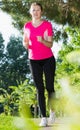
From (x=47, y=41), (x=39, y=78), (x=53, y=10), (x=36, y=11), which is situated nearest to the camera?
(x=47, y=41)

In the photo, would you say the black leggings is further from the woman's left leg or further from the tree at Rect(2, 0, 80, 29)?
the tree at Rect(2, 0, 80, 29)

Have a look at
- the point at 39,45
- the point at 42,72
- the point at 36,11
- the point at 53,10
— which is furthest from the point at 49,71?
the point at 53,10

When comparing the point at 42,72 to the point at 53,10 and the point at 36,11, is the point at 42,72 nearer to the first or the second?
the point at 36,11

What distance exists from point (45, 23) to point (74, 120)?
3.84m

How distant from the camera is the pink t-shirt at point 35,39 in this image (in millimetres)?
4406

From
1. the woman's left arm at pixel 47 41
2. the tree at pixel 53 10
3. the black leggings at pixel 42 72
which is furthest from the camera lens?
the tree at pixel 53 10

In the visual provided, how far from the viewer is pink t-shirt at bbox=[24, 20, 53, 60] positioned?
4406 millimetres

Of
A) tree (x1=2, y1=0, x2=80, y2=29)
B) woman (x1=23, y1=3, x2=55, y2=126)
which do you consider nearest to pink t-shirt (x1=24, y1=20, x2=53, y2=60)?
woman (x1=23, y1=3, x2=55, y2=126)

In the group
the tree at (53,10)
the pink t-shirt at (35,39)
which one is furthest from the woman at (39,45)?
the tree at (53,10)

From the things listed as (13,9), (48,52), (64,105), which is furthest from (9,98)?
(64,105)

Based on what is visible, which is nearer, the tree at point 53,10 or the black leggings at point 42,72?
the black leggings at point 42,72

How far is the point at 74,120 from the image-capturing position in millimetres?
668

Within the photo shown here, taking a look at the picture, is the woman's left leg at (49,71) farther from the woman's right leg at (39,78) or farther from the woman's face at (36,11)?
the woman's face at (36,11)

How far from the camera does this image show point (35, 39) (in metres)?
4.42
